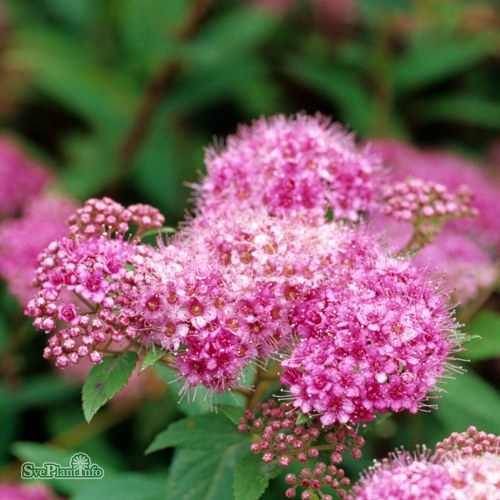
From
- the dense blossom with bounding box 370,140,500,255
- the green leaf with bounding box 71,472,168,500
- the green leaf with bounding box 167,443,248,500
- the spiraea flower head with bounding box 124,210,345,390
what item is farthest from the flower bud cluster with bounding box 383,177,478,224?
the green leaf with bounding box 71,472,168,500

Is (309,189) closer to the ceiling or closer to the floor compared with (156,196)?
closer to the floor

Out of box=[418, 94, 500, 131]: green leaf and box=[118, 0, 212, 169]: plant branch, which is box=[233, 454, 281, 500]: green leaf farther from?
box=[418, 94, 500, 131]: green leaf

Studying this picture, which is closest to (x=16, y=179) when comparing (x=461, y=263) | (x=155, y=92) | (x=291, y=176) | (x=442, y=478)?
(x=155, y=92)

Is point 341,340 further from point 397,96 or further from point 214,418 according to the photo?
point 397,96

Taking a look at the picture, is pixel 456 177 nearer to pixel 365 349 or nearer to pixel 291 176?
pixel 291 176

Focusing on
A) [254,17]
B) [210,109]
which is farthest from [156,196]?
[254,17]
